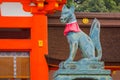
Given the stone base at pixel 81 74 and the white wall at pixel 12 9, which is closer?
the stone base at pixel 81 74

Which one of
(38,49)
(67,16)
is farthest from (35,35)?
(67,16)

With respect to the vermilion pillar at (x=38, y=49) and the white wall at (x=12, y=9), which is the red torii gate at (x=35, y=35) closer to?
the vermilion pillar at (x=38, y=49)

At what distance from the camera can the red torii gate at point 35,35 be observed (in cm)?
1435

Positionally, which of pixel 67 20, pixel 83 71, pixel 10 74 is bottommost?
pixel 10 74

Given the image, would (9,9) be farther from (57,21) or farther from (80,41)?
(80,41)

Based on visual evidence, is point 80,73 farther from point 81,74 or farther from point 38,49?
point 38,49

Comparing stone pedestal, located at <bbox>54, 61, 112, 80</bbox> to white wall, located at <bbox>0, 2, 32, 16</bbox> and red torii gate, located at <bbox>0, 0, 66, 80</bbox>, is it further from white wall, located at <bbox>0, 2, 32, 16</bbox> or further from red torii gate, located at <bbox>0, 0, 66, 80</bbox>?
white wall, located at <bbox>0, 2, 32, 16</bbox>

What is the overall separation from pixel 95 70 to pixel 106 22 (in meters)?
5.72

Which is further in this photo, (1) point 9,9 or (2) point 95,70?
(1) point 9,9

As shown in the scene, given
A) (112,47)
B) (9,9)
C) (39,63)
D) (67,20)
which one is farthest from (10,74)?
(67,20)

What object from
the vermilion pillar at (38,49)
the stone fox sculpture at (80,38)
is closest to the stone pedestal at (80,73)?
the stone fox sculpture at (80,38)

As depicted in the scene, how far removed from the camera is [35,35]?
14.6 meters

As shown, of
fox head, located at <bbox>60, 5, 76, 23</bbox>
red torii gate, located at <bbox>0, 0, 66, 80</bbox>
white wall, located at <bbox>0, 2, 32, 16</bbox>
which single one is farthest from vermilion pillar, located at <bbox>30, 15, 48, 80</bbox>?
fox head, located at <bbox>60, 5, 76, 23</bbox>

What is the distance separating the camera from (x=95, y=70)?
9.46 metres
